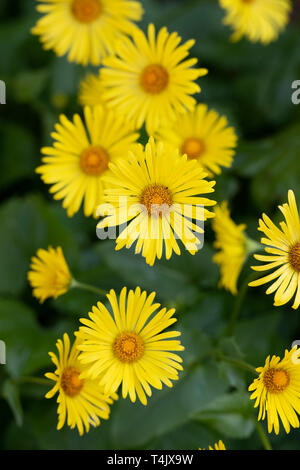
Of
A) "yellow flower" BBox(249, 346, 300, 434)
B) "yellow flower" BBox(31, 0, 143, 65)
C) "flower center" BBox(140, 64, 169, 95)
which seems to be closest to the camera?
"yellow flower" BBox(249, 346, 300, 434)

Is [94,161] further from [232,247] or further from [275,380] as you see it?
[275,380]

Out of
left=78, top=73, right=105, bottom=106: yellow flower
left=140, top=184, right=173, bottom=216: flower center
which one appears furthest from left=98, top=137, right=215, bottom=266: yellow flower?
left=78, top=73, right=105, bottom=106: yellow flower

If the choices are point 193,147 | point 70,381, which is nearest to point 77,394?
point 70,381

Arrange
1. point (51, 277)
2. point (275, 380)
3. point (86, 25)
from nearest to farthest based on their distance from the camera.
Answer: point (275, 380)
point (51, 277)
point (86, 25)

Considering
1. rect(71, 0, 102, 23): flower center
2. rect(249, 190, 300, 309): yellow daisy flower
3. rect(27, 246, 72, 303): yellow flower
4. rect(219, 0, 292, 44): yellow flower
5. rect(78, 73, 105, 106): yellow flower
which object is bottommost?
rect(249, 190, 300, 309): yellow daisy flower

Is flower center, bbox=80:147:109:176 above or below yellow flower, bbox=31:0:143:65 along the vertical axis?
below

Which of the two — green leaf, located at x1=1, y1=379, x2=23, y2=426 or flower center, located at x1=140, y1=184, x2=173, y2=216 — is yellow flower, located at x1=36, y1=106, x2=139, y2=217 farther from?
green leaf, located at x1=1, y1=379, x2=23, y2=426
